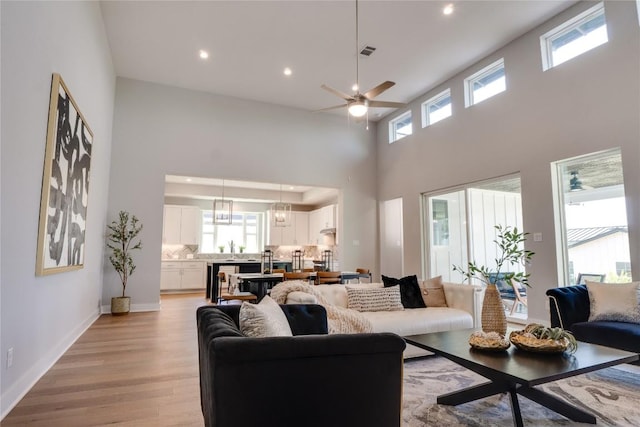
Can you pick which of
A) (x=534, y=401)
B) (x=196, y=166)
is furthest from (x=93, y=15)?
(x=534, y=401)

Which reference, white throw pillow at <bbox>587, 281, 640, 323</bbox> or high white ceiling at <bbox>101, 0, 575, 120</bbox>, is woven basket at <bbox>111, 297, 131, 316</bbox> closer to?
high white ceiling at <bbox>101, 0, 575, 120</bbox>

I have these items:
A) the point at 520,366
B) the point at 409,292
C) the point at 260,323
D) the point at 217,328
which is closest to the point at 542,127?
the point at 409,292

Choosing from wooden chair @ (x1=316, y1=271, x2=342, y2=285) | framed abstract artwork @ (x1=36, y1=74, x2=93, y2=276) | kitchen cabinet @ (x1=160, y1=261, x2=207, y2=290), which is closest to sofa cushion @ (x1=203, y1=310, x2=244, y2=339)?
framed abstract artwork @ (x1=36, y1=74, x2=93, y2=276)

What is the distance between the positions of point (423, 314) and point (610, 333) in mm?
1527

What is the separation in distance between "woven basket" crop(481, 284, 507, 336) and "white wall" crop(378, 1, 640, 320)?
2.47m

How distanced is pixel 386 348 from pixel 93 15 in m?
A: 5.13

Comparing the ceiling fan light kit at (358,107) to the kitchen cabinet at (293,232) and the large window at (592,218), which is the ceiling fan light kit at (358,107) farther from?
the kitchen cabinet at (293,232)

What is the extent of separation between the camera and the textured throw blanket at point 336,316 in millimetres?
3180

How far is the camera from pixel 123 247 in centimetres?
629

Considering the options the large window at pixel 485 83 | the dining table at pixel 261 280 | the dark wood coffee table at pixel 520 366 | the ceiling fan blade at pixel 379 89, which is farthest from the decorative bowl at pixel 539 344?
the large window at pixel 485 83

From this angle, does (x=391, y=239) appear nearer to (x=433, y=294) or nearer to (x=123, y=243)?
(x=433, y=294)

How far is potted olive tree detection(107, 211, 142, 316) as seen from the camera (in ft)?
19.9

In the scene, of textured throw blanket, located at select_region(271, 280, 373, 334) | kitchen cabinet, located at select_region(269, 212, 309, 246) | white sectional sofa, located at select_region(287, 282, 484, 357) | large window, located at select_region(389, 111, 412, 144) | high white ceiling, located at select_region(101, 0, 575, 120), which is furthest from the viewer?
kitchen cabinet, located at select_region(269, 212, 309, 246)

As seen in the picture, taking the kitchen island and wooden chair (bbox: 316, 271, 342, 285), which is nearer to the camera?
wooden chair (bbox: 316, 271, 342, 285)
